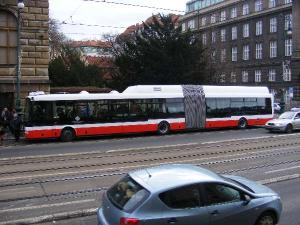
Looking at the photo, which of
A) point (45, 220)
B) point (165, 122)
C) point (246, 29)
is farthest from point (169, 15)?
point (246, 29)

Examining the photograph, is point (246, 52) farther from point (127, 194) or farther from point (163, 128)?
point (127, 194)

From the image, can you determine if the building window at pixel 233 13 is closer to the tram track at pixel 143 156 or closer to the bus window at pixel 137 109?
the bus window at pixel 137 109

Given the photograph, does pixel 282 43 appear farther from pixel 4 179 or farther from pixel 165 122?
pixel 4 179

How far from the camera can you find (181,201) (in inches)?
303

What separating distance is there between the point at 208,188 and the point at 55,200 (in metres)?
5.27

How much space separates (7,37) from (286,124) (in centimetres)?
1681

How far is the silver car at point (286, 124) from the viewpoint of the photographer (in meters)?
30.0

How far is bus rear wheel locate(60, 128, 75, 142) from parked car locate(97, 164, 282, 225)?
18.2 metres

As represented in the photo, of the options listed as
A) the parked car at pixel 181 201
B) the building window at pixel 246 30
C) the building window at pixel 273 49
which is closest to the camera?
the parked car at pixel 181 201

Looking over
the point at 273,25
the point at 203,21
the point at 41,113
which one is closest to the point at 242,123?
the point at 41,113

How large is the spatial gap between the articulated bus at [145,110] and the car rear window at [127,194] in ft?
59.4

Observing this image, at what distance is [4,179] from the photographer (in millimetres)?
14820

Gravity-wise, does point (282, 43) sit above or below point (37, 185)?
above

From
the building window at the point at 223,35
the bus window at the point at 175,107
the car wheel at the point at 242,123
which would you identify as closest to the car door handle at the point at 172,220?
the bus window at the point at 175,107
